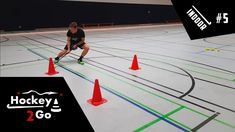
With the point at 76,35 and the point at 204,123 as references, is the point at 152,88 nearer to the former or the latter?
the point at 204,123

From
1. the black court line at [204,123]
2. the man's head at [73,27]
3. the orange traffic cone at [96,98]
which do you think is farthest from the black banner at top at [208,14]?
the orange traffic cone at [96,98]

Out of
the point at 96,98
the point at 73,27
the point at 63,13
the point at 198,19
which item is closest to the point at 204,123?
the point at 96,98

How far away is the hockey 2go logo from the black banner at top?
31.4 ft

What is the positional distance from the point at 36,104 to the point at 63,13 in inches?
504

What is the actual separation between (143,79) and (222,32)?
11142mm

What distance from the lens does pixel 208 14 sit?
40.7 ft

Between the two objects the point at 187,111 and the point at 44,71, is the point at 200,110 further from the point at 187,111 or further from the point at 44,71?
the point at 44,71

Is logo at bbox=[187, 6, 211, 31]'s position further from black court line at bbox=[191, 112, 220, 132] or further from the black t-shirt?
black court line at bbox=[191, 112, 220, 132]

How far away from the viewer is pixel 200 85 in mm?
3793

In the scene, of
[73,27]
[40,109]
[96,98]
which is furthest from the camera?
[73,27]

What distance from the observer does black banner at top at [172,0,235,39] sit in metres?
11.3

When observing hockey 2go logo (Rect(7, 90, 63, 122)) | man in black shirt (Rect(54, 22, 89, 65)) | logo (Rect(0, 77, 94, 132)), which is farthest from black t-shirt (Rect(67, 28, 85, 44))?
hockey 2go logo (Rect(7, 90, 63, 122))

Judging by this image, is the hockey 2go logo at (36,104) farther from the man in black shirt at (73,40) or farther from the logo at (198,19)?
the logo at (198,19)

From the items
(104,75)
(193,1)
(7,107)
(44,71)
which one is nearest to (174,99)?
(104,75)
